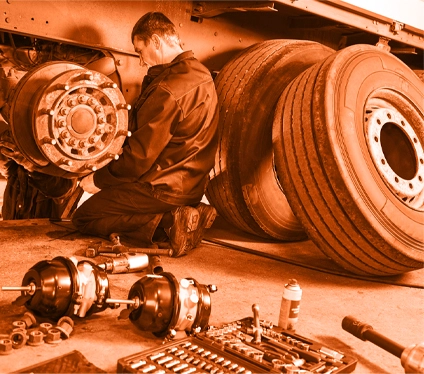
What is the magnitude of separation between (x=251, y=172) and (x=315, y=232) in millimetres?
724

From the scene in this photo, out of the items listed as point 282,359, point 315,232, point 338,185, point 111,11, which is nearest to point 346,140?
point 338,185

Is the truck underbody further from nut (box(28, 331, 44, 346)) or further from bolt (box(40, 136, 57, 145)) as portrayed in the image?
nut (box(28, 331, 44, 346))

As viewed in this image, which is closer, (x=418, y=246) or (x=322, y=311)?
(x=322, y=311)

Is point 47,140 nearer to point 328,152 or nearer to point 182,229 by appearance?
point 182,229

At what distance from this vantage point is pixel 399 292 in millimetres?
2803

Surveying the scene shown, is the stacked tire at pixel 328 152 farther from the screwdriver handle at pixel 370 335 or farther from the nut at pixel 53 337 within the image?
the nut at pixel 53 337

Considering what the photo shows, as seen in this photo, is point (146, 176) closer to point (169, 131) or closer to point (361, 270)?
point (169, 131)

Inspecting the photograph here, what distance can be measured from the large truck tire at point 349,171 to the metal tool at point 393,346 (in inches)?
29.7

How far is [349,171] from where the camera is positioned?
8.91ft

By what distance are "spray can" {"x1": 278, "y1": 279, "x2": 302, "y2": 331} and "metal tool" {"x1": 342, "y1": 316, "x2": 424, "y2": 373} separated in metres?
0.20

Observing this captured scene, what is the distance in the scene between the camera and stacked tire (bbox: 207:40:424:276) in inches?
→ 108

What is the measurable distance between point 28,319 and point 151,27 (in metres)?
1.80

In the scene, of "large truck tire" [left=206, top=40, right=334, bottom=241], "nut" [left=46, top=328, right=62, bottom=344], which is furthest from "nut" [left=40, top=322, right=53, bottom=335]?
"large truck tire" [left=206, top=40, right=334, bottom=241]

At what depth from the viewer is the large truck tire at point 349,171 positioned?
2.71 m
